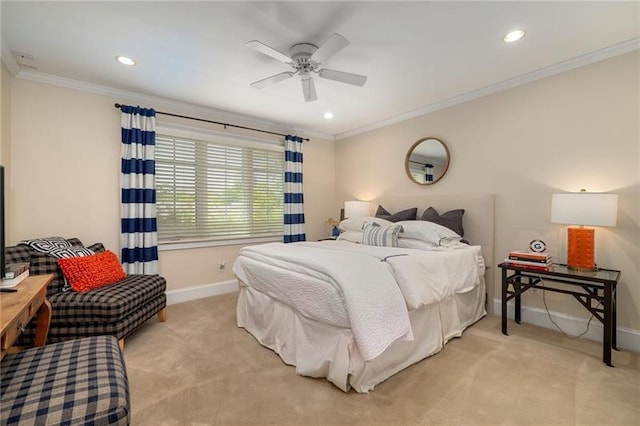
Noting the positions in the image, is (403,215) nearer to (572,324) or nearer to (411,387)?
(572,324)

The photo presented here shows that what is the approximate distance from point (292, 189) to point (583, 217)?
134 inches

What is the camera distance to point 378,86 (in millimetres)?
3139

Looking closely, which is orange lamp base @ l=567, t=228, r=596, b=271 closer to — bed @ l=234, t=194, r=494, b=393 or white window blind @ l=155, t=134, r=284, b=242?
bed @ l=234, t=194, r=494, b=393

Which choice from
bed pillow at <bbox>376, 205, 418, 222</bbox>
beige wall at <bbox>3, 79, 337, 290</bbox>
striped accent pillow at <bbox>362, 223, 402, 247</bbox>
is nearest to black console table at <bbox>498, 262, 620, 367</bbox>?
striped accent pillow at <bbox>362, 223, 402, 247</bbox>

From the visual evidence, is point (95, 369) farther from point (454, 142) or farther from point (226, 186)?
point (454, 142)

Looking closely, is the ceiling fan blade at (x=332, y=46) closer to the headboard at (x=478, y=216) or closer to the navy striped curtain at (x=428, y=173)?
the navy striped curtain at (x=428, y=173)

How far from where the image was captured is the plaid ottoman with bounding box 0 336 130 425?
3.20 feet

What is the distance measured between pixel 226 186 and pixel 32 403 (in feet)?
10.7

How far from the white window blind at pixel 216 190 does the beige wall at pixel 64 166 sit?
0.41 m

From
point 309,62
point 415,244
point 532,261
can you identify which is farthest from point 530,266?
point 309,62

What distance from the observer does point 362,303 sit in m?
1.74

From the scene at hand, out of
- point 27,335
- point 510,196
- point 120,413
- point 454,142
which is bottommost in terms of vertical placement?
point 27,335

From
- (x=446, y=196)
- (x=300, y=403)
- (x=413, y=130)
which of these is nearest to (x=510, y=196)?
(x=446, y=196)

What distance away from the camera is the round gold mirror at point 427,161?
363 cm
